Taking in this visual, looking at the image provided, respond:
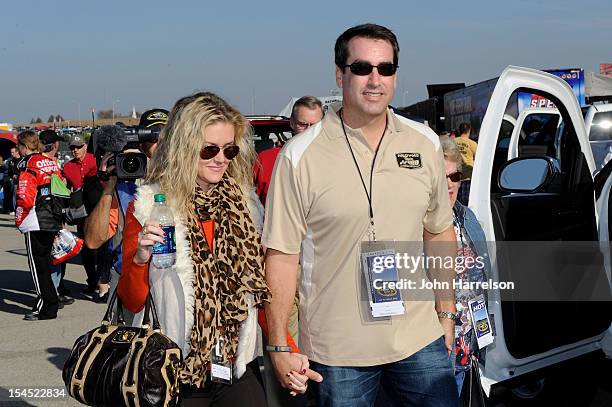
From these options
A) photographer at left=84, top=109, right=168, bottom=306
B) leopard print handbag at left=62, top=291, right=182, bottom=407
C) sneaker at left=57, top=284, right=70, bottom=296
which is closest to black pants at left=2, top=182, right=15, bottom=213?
sneaker at left=57, top=284, right=70, bottom=296

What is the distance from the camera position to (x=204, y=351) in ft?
9.55

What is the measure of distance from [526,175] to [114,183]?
7.08ft

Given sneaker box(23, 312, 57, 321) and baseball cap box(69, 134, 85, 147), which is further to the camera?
baseball cap box(69, 134, 85, 147)

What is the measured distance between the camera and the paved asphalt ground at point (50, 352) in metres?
5.24

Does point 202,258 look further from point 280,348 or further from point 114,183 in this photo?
point 114,183

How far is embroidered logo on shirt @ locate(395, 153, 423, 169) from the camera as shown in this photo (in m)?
2.90

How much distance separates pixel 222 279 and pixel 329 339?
1.58 feet

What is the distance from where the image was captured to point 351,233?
2.81 meters

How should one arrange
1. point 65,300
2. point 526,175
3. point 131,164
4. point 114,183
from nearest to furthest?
point 131,164 < point 114,183 < point 526,175 < point 65,300

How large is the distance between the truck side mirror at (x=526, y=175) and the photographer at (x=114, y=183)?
1.88m

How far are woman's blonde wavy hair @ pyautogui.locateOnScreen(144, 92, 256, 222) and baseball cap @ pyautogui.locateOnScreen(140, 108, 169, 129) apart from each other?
1.28 m

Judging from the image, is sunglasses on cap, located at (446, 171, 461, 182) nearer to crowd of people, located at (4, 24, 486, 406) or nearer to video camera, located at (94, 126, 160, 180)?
crowd of people, located at (4, 24, 486, 406)

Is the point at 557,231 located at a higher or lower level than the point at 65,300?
higher

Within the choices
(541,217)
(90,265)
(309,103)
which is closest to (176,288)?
(541,217)
